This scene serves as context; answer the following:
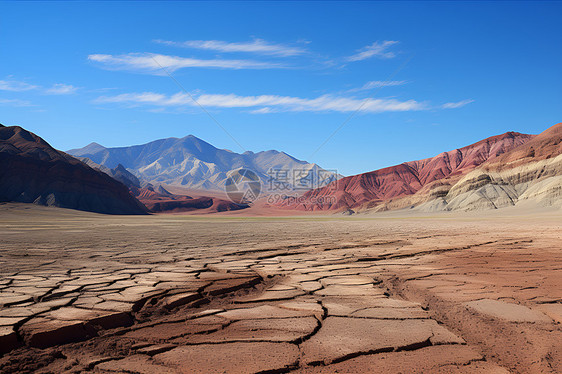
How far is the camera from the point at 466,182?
53625mm

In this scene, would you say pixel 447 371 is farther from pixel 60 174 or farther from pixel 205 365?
pixel 60 174

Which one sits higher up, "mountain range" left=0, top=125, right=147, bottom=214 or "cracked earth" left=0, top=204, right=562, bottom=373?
"mountain range" left=0, top=125, right=147, bottom=214

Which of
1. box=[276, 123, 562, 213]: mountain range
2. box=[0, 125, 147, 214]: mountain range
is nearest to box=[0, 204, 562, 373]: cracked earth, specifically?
box=[276, 123, 562, 213]: mountain range

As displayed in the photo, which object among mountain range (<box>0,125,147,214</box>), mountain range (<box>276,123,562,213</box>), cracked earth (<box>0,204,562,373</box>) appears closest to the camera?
cracked earth (<box>0,204,562,373</box>)

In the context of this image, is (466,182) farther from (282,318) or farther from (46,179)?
(282,318)

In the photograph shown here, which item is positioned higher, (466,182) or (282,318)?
(466,182)

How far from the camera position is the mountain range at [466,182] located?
44.8 meters

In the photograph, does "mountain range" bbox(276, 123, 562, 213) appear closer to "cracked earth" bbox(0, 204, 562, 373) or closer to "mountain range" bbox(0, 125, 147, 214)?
"cracked earth" bbox(0, 204, 562, 373)

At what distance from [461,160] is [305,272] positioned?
8945 centimetres

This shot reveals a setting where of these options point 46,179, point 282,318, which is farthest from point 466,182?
point 282,318

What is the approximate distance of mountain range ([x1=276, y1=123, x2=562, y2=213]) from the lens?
147ft

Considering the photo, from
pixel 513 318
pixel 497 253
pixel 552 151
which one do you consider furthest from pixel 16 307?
pixel 552 151

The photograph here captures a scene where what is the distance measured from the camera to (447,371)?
6.39ft

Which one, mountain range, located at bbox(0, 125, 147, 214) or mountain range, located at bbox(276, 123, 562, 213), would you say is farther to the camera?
mountain range, located at bbox(0, 125, 147, 214)
